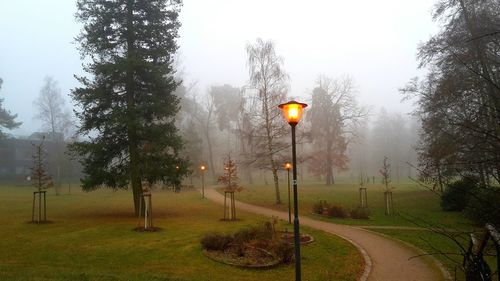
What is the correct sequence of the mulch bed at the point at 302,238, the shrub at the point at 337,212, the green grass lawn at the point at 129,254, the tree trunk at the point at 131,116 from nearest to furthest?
the green grass lawn at the point at 129,254 → the mulch bed at the point at 302,238 → the tree trunk at the point at 131,116 → the shrub at the point at 337,212

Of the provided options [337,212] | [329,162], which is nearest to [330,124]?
[329,162]

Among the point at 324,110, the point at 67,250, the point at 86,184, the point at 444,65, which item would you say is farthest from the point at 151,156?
the point at 324,110

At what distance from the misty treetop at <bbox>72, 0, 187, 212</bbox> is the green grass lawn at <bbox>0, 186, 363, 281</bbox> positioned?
11.2ft

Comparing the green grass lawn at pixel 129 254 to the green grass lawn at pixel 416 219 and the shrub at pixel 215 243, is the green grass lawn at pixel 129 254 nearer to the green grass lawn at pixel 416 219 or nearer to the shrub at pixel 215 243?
the shrub at pixel 215 243

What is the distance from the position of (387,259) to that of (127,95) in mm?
17015

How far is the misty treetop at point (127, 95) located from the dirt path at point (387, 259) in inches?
405

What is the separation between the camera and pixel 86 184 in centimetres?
2167

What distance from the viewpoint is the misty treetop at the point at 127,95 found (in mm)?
21594

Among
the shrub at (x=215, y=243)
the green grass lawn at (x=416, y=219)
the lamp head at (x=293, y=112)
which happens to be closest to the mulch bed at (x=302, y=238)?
the shrub at (x=215, y=243)

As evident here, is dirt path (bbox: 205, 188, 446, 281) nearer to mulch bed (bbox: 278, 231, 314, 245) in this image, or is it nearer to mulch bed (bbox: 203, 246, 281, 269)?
mulch bed (bbox: 278, 231, 314, 245)

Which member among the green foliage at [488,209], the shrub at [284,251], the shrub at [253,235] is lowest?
the shrub at [284,251]

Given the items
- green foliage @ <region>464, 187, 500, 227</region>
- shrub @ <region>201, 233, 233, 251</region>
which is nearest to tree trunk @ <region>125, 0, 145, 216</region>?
shrub @ <region>201, 233, 233, 251</region>

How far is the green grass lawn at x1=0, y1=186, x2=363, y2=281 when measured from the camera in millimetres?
9802

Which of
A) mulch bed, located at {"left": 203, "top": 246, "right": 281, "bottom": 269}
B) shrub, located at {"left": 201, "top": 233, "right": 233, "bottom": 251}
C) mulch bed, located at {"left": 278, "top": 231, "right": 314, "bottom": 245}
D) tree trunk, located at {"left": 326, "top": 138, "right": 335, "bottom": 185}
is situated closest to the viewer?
mulch bed, located at {"left": 203, "top": 246, "right": 281, "bottom": 269}
